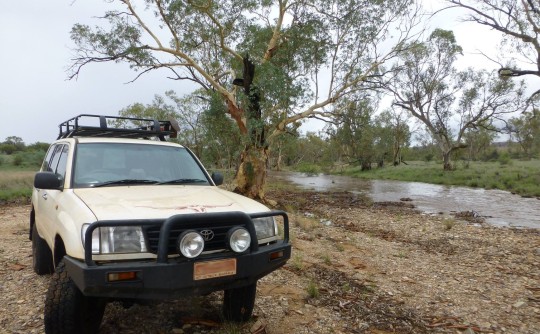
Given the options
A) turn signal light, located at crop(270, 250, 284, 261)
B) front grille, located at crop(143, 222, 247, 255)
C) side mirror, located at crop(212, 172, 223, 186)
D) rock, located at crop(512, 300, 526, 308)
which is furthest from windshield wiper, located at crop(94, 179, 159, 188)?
rock, located at crop(512, 300, 526, 308)

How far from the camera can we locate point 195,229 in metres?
2.90

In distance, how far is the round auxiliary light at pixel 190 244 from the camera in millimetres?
2777

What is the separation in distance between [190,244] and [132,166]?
A: 5.79 ft

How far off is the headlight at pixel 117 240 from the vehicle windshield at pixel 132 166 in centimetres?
110

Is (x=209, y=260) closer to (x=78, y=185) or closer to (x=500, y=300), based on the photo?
(x=78, y=185)

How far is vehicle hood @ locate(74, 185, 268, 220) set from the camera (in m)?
2.89

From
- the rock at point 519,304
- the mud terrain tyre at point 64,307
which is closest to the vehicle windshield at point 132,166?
the mud terrain tyre at point 64,307

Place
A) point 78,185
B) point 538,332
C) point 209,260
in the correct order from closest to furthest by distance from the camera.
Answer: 1. point 209,260
2. point 78,185
3. point 538,332

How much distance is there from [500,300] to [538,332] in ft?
3.17

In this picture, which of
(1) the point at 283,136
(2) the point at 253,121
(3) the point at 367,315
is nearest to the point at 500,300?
(3) the point at 367,315

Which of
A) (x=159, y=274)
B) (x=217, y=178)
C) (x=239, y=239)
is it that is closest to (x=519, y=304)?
(x=239, y=239)

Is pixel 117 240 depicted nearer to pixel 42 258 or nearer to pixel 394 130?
pixel 42 258

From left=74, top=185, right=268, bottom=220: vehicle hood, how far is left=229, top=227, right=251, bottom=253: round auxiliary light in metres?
0.25

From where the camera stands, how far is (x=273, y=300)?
457cm
